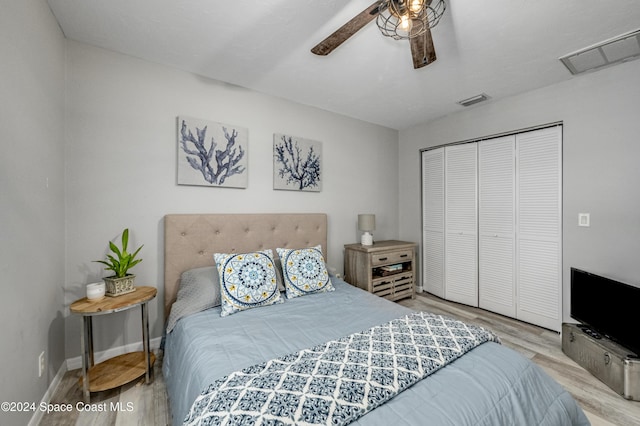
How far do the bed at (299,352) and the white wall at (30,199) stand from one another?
65cm

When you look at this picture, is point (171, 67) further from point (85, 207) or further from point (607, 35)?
point (607, 35)

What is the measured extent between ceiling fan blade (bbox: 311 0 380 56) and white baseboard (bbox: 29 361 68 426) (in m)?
2.56

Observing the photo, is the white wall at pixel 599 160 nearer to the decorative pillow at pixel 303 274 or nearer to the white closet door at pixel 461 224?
the white closet door at pixel 461 224

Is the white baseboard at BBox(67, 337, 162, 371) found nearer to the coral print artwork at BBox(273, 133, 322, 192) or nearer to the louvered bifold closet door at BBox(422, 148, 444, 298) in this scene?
the coral print artwork at BBox(273, 133, 322, 192)

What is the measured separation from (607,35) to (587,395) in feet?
8.05

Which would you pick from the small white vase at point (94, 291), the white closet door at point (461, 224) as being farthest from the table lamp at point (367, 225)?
the small white vase at point (94, 291)

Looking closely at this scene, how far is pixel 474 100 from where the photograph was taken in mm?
2873

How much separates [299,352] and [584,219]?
2800 millimetres

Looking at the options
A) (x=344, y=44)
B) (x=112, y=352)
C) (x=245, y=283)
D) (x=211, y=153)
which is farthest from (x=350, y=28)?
(x=112, y=352)

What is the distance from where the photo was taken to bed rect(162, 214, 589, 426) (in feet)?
3.12

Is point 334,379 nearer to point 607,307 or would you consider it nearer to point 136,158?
point 136,158

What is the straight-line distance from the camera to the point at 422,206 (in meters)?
3.71

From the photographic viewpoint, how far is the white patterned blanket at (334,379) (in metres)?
0.87

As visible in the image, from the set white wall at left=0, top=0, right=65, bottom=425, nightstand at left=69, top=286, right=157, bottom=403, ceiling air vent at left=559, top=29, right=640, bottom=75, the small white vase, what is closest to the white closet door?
ceiling air vent at left=559, top=29, right=640, bottom=75
